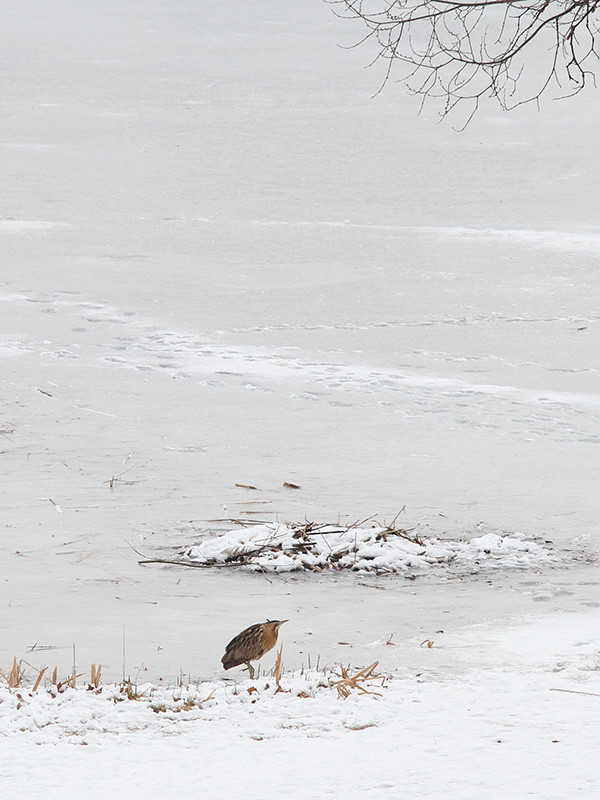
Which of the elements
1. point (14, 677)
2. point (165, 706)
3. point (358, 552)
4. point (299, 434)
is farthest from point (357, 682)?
point (299, 434)

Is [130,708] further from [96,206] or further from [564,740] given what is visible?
[96,206]

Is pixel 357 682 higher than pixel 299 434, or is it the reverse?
pixel 299 434

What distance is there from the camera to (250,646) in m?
3.49

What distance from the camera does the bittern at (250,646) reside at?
349cm

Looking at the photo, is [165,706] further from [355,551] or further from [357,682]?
[355,551]

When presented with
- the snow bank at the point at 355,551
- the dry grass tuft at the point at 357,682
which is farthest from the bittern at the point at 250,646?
the snow bank at the point at 355,551

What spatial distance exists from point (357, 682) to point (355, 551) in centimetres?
157

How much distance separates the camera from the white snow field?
293 centimetres

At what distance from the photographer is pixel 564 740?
2832mm

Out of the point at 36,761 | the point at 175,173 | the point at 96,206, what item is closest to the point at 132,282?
the point at 96,206

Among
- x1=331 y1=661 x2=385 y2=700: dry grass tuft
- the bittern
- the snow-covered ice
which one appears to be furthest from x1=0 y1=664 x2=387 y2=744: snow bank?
the snow-covered ice

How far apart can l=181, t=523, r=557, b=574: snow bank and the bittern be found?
4.19 feet

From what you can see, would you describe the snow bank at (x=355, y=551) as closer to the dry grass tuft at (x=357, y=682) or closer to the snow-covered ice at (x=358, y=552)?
the snow-covered ice at (x=358, y=552)

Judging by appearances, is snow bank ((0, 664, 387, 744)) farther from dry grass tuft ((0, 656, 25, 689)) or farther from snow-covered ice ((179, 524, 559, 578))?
snow-covered ice ((179, 524, 559, 578))
